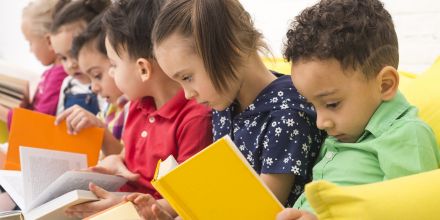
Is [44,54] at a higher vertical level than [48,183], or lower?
higher

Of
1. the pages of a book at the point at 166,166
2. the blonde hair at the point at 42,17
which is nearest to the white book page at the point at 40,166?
the pages of a book at the point at 166,166

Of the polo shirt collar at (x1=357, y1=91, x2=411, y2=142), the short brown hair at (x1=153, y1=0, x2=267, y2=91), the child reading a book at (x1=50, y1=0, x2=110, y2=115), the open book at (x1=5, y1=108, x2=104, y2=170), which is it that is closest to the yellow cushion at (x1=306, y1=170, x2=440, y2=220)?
the polo shirt collar at (x1=357, y1=91, x2=411, y2=142)

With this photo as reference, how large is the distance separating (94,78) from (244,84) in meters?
0.61

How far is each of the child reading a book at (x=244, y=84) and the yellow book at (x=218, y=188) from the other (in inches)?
5.8

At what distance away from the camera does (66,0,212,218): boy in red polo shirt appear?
46.3 inches

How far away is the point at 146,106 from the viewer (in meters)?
1.30

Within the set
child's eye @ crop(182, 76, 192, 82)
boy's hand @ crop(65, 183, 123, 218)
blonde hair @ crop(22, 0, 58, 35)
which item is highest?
blonde hair @ crop(22, 0, 58, 35)

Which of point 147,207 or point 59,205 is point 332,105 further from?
point 59,205

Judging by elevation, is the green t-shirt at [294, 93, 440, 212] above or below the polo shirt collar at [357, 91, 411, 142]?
below

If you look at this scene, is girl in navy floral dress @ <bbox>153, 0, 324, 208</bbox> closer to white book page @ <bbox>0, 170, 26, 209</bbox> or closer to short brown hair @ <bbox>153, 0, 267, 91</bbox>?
short brown hair @ <bbox>153, 0, 267, 91</bbox>

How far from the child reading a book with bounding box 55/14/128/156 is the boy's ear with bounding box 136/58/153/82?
0.28 m

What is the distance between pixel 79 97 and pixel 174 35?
95cm

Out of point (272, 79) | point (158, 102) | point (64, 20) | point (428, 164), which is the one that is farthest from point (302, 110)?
point (64, 20)

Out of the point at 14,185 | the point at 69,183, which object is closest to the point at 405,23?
the point at 69,183
